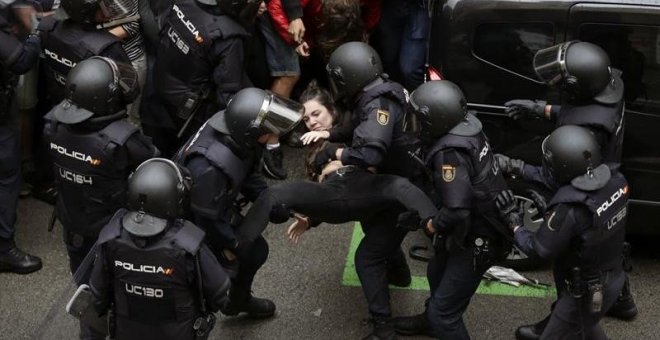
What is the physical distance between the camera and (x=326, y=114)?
5.88 m

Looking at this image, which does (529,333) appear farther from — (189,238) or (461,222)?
(189,238)

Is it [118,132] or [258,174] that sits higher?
[118,132]

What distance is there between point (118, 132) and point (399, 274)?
7.07ft

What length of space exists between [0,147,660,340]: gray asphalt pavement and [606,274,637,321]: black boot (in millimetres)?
54

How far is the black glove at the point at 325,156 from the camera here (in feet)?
18.3

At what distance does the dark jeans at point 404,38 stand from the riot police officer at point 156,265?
10.6 ft

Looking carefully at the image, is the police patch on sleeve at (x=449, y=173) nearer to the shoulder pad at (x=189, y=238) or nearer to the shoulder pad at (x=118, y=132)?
the shoulder pad at (x=189, y=238)

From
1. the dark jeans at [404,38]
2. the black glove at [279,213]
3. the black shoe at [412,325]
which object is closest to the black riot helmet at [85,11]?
the black glove at [279,213]

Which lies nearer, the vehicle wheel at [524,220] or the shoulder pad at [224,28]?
the shoulder pad at [224,28]

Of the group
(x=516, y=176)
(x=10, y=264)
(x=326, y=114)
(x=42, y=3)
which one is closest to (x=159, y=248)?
(x=326, y=114)

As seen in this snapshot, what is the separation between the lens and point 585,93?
5324 millimetres

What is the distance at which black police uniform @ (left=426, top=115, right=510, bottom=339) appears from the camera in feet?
16.5

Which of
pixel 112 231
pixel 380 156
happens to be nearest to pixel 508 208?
pixel 380 156

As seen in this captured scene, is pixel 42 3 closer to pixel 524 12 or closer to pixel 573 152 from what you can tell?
pixel 524 12
